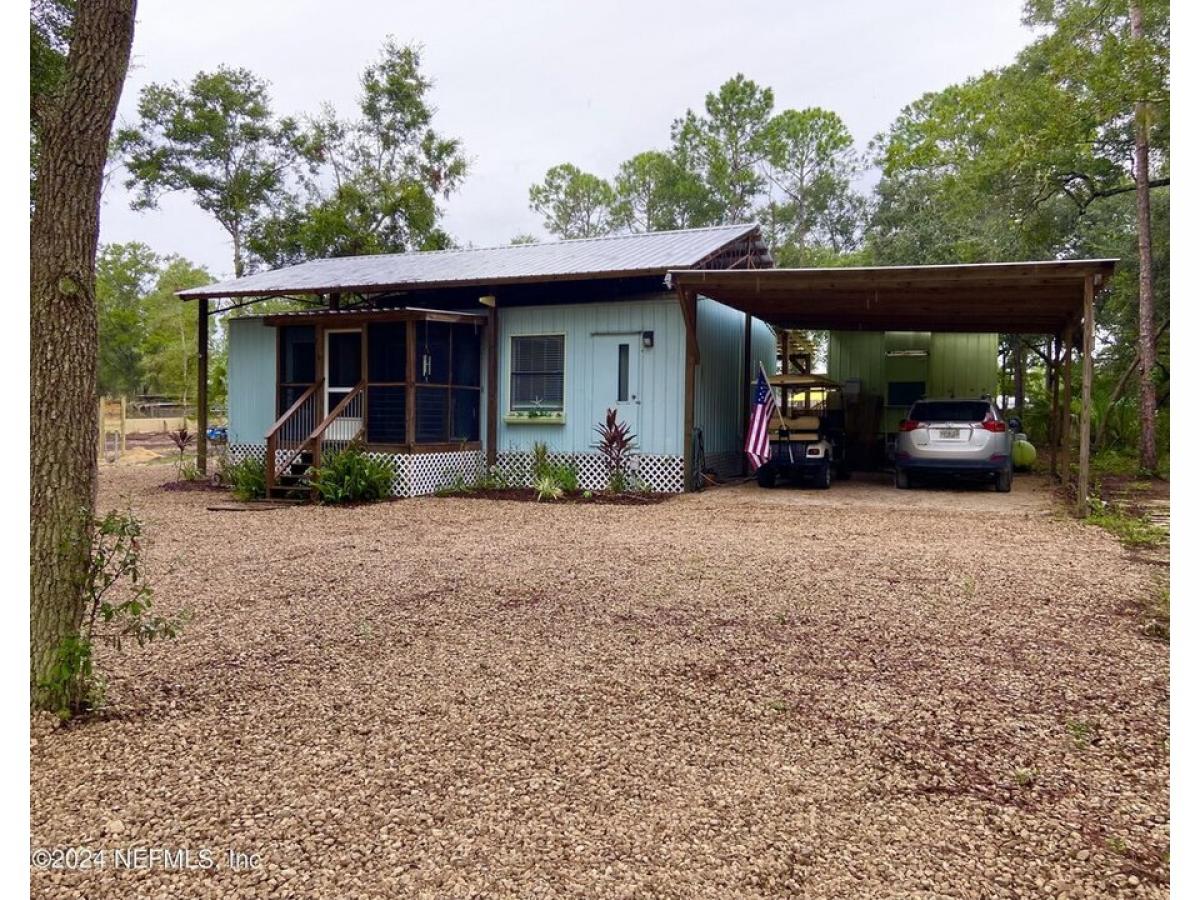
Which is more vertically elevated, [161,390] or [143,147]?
[143,147]

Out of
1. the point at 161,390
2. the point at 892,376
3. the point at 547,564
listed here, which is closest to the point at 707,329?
the point at 892,376

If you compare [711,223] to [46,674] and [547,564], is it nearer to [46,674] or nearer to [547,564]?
[547,564]

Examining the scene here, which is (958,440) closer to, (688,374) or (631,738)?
(688,374)

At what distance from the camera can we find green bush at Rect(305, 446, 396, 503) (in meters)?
11.4

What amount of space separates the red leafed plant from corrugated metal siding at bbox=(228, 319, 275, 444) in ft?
21.9

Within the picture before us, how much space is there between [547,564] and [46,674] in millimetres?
3967

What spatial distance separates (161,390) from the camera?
4156cm

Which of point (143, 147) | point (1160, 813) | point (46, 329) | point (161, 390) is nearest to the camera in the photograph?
point (1160, 813)

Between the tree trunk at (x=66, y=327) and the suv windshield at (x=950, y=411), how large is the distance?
1136 centimetres

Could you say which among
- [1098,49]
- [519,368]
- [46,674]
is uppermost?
[1098,49]

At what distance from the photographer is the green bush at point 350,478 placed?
11.4 meters

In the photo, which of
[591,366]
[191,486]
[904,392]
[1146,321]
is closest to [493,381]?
[591,366]

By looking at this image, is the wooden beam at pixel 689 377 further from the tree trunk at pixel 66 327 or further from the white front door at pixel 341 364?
the tree trunk at pixel 66 327

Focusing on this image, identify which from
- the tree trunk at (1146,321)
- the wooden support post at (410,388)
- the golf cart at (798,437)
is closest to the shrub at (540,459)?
Result: the wooden support post at (410,388)
